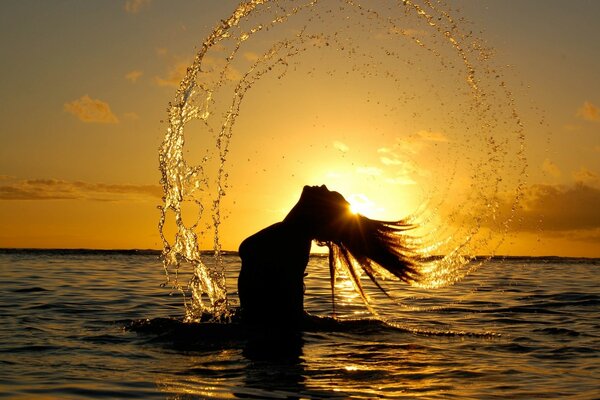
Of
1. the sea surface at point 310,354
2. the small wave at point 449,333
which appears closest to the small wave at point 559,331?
the sea surface at point 310,354

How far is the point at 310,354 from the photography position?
A: 11.3 m

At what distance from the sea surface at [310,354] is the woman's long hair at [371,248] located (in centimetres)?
112

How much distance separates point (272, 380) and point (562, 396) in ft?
10.7

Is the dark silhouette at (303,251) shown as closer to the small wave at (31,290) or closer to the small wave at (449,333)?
the small wave at (449,333)

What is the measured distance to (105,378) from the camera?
9.55m

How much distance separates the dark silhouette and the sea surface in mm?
564

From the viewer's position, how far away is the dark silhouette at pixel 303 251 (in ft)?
40.1

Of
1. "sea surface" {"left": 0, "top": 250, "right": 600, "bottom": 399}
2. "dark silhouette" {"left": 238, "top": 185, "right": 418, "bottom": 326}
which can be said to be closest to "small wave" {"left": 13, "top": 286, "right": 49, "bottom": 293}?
"sea surface" {"left": 0, "top": 250, "right": 600, "bottom": 399}

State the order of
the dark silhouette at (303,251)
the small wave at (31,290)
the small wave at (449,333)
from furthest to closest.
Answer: the small wave at (31,290)
the small wave at (449,333)
the dark silhouette at (303,251)

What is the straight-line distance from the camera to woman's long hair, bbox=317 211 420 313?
1259 cm

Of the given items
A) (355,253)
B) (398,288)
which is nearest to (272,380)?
(355,253)

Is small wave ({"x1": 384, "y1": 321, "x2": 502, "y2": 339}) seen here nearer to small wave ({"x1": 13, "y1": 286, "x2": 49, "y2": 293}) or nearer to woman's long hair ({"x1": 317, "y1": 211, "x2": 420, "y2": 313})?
woman's long hair ({"x1": 317, "y1": 211, "x2": 420, "y2": 313})

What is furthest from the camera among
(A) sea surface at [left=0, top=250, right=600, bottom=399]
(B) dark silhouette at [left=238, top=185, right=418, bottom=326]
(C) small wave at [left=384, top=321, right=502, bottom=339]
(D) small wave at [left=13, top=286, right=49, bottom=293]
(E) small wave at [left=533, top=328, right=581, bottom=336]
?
(D) small wave at [left=13, top=286, right=49, bottom=293]

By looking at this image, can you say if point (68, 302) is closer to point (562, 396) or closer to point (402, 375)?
point (402, 375)
